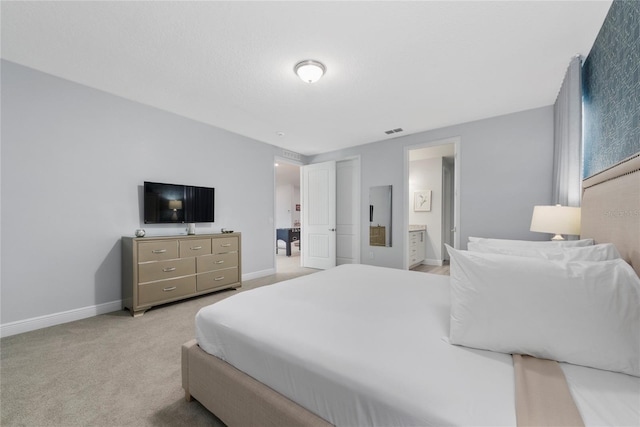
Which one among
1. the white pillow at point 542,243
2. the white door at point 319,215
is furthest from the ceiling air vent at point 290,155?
the white pillow at point 542,243

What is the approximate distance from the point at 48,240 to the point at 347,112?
Result: 3.68m

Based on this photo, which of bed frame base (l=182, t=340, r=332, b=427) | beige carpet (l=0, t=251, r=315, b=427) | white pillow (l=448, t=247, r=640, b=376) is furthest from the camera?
beige carpet (l=0, t=251, r=315, b=427)

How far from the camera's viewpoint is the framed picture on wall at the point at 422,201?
621 cm

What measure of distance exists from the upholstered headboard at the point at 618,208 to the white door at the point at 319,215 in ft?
12.8

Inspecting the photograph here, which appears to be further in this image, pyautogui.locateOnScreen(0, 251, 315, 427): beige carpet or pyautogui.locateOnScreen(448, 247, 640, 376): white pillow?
pyautogui.locateOnScreen(0, 251, 315, 427): beige carpet

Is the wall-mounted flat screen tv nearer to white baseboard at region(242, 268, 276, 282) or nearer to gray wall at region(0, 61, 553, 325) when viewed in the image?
gray wall at region(0, 61, 553, 325)

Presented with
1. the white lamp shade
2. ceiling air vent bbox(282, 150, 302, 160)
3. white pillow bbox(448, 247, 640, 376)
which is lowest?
A: white pillow bbox(448, 247, 640, 376)

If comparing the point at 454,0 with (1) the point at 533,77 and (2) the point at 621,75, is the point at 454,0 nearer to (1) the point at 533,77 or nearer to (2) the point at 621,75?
(2) the point at 621,75

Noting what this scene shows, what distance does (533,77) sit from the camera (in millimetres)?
2662

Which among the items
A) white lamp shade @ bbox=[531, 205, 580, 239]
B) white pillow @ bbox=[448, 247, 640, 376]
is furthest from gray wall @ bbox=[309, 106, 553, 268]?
white pillow @ bbox=[448, 247, 640, 376]

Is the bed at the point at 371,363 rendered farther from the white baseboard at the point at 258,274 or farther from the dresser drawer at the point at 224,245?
the white baseboard at the point at 258,274

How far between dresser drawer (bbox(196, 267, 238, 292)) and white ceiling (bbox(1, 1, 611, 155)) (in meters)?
2.26

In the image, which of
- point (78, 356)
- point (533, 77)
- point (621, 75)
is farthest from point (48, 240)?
point (533, 77)

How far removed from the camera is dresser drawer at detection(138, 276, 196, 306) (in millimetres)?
2965
